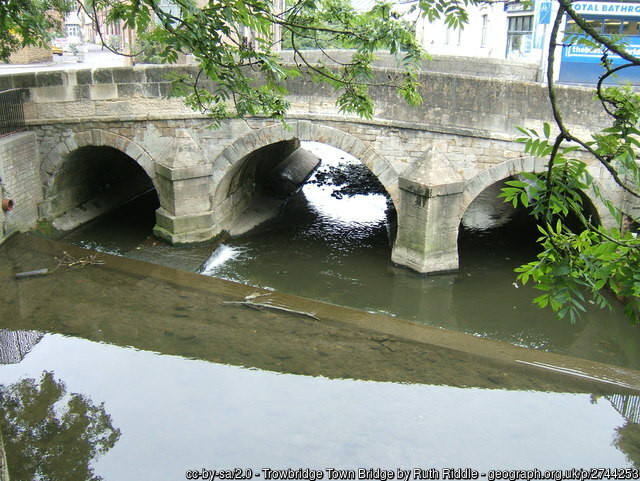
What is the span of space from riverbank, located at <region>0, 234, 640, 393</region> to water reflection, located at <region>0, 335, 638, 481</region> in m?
0.29

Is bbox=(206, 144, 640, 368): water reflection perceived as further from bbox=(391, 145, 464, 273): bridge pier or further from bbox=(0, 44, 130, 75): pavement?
bbox=(0, 44, 130, 75): pavement

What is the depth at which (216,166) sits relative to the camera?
37.6ft

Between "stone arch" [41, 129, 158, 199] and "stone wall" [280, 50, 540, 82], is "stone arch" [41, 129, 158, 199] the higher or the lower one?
the lower one

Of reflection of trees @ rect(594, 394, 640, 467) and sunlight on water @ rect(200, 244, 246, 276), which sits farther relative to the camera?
sunlight on water @ rect(200, 244, 246, 276)

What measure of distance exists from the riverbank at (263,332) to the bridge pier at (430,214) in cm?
200

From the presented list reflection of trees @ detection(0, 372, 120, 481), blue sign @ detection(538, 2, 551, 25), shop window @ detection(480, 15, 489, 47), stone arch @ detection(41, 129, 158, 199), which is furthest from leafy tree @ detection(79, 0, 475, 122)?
shop window @ detection(480, 15, 489, 47)

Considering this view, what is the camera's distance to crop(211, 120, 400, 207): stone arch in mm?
10703

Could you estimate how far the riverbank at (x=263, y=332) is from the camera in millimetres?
7148

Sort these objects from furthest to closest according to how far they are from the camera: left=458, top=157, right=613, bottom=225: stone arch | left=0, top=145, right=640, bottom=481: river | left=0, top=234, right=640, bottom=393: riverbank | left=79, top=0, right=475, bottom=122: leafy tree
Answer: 1. left=458, top=157, right=613, bottom=225: stone arch
2. left=0, top=234, right=640, bottom=393: riverbank
3. left=0, top=145, right=640, bottom=481: river
4. left=79, top=0, right=475, bottom=122: leafy tree

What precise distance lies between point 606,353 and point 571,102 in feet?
12.6

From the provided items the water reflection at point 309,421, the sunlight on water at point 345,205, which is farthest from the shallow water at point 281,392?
the sunlight on water at point 345,205

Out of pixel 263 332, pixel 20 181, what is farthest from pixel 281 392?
pixel 20 181

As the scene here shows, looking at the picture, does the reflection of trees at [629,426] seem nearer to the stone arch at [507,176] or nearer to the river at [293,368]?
the river at [293,368]

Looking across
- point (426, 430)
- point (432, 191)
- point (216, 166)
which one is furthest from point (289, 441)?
point (216, 166)
